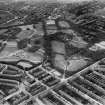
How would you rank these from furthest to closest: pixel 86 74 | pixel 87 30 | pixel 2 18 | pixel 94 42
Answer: pixel 2 18, pixel 87 30, pixel 94 42, pixel 86 74

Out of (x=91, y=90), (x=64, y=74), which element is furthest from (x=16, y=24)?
(x=91, y=90)

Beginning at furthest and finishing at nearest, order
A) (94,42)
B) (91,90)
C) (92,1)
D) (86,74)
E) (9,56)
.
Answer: (92,1)
(94,42)
(9,56)
(86,74)
(91,90)

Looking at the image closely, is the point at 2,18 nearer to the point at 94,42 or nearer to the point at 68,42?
the point at 68,42

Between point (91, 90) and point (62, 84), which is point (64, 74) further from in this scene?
point (91, 90)

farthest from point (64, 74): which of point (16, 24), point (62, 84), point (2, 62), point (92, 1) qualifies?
point (92, 1)

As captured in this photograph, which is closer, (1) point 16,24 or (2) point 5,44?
(2) point 5,44

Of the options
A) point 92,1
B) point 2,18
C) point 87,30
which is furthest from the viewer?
point 92,1
